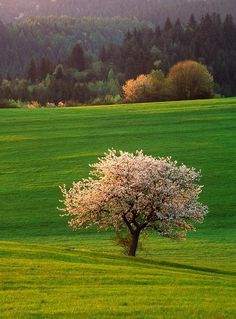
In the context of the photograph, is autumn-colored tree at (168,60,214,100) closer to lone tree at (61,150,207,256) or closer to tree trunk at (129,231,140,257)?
lone tree at (61,150,207,256)

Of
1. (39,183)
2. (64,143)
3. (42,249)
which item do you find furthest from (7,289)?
(64,143)

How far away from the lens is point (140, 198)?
130 ft

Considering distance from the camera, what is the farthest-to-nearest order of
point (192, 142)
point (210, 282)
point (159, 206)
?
point (192, 142) < point (159, 206) < point (210, 282)

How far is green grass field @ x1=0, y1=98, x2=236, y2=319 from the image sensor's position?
2344 centimetres

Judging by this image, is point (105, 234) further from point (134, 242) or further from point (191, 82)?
point (191, 82)

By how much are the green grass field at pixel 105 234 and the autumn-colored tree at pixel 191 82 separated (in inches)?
1024

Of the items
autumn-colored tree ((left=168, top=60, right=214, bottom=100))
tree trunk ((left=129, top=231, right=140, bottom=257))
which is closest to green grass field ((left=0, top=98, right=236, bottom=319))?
tree trunk ((left=129, top=231, right=140, bottom=257))

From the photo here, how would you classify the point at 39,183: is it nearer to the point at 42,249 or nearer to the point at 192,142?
the point at 192,142

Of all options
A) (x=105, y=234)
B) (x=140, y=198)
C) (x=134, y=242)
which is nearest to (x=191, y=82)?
(x=105, y=234)

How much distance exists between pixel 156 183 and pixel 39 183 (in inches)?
1087

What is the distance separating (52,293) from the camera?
24.5 meters

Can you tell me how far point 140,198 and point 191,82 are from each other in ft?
336

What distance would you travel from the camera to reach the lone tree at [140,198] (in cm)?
3997

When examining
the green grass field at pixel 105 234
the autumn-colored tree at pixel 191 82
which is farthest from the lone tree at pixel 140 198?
the autumn-colored tree at pixel 191 82
